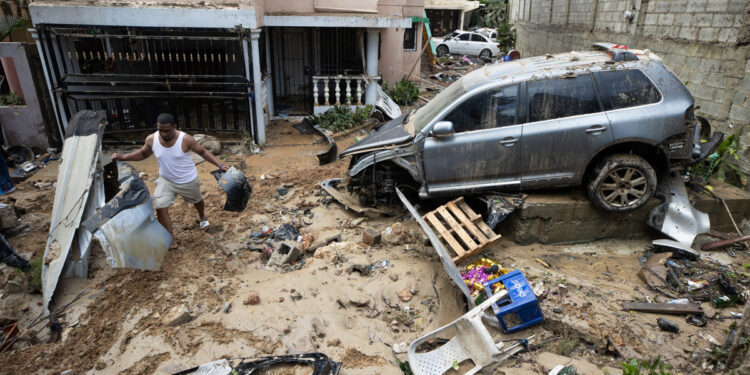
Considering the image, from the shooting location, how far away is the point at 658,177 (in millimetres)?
5512

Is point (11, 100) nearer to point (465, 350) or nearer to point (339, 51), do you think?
point (339, 51)

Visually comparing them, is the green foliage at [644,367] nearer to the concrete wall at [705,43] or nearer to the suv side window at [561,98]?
the suv side window at [561,98]

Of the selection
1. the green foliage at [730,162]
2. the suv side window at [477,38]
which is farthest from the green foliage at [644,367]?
the suv side window at [477,38]

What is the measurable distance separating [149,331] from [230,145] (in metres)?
6.12

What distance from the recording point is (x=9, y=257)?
441 cm

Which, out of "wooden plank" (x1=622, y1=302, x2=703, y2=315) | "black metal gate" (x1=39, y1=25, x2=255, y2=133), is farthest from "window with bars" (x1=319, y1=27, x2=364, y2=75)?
"wooden plank" (x1=622, y1=302, x2=703, y2=315)

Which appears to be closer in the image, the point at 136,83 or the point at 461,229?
the point at 461,229

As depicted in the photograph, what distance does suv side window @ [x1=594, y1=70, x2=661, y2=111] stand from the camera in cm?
502

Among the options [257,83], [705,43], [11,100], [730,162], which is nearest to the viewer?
[730,162]

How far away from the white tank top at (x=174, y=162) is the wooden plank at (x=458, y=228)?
3.08 m

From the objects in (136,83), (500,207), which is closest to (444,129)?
(500,207)

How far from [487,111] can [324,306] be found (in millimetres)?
2967

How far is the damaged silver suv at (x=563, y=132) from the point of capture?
502 centimetres

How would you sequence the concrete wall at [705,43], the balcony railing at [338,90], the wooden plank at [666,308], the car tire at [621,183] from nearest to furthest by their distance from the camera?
the wooden plank at [666,308] < the car tire at [621,183] < the concrete wall at [705,43] < the balcony railing at [338,90]
